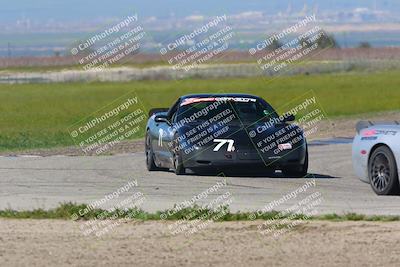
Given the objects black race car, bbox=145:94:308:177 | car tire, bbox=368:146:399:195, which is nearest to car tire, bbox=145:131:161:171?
black race car, bbox=145:94:308:177

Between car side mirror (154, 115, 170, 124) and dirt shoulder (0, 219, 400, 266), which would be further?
car side mirror (154, 115, 170, 124)

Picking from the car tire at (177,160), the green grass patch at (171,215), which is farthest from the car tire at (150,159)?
the green grass patch at (171,215)

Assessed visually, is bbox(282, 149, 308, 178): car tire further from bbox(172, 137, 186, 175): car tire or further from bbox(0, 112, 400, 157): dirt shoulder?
bbox(0, 112, 400, 157): dirt shoulder

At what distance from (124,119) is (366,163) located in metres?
26.8

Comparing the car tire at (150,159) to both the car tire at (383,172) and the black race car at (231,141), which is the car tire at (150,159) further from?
the car tire at (383,172)

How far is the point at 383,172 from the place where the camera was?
1844cm

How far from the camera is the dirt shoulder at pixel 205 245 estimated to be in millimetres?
12500

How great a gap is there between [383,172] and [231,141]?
12.5ft

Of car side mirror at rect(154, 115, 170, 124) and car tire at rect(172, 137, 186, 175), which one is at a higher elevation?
car side mirror at rect(154, 115, 170, 124)

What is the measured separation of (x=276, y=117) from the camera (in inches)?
888

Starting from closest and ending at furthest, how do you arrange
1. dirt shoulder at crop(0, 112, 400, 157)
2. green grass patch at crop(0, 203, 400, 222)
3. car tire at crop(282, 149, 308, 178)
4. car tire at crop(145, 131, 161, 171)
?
1. green grass patch at crop(0, 203, 400, 222)
2. car tire at crop(282, 149, 308, 178)
3. car tire at crop(145, 131, 161, 171)
4. dirt shoulder at crop(0, 112, 400, 157)

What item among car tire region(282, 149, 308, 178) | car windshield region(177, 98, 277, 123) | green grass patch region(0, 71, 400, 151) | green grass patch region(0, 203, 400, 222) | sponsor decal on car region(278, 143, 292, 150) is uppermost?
green grass patch region(0, 203, 400, 222)

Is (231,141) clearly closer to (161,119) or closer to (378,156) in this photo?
(161,119)

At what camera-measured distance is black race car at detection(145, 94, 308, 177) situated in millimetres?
21672
